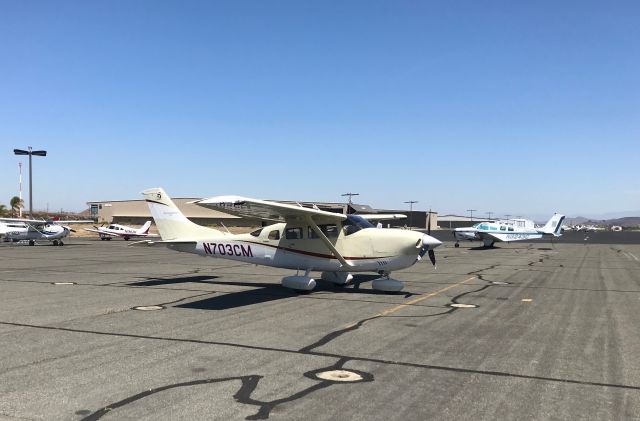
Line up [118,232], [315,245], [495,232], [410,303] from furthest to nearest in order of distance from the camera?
[118,232] < [495,232] < [315,245] < [410,303]

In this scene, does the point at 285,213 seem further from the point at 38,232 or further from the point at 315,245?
the point at 38,232

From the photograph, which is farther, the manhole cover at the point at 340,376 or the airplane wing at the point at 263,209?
the airplane wing at the point at 263,209

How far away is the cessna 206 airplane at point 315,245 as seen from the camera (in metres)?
14.0

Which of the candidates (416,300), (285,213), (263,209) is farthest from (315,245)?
(416,300)

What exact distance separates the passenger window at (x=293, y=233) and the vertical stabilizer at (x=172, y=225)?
2647 millimetres

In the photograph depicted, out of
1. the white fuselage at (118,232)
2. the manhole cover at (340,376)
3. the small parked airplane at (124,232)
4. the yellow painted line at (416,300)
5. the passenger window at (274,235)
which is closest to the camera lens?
the manhole cover at (340,376)

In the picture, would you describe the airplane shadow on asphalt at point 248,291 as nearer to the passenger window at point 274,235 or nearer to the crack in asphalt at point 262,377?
the passenger window at point 274,235

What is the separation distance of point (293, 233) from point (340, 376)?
9.17 meters

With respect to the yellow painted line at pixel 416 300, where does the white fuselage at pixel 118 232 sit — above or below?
above

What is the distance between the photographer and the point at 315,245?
1484cm

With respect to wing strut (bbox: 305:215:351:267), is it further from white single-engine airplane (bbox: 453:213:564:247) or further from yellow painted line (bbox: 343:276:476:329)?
white single-engine airplane (bbox: 453:213:564:247)

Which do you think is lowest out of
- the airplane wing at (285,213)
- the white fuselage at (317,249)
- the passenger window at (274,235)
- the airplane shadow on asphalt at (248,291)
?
the airplane shadow on asphalt at (248,291)

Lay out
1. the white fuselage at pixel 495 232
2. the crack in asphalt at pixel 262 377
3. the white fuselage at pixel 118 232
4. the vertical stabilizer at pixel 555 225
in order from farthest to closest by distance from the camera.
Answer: the white fuselage at pixel 118 232
the vertical stabilizer at pixel 555 225
the white fuselage at pixel 495 232
the crack in asphalt at pixel 262 377

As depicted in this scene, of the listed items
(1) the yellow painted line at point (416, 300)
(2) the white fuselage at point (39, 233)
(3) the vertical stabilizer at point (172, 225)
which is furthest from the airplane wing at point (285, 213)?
(2) the white fuselage at point (39, 233)
